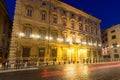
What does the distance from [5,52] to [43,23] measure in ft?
43.8

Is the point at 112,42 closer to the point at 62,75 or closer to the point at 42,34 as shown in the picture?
the point at 42,34

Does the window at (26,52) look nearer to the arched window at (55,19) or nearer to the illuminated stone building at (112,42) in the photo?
the arched window at (55,19)

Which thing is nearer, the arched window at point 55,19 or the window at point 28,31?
the window at point 28,31

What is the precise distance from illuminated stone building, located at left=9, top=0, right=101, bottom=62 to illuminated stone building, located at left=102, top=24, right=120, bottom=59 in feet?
40.3

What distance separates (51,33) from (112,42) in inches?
1212

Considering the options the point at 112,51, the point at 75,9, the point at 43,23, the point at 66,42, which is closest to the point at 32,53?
the point at 43,23

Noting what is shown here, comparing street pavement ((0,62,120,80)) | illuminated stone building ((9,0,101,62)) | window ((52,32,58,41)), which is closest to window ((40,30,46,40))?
illuminated stone building ((9,0,101,62))

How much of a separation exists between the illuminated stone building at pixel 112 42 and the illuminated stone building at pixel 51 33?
1230 centimetres

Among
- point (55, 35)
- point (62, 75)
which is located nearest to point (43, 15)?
point (55, 35)

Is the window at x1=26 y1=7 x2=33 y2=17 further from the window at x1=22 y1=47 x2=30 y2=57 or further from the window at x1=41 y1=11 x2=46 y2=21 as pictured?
the window at x1=22 y1=47 x2=30 y2=57

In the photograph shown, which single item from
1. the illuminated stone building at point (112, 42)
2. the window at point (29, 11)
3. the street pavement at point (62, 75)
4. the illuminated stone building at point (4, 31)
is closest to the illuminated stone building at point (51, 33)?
the window at point (29, 11)

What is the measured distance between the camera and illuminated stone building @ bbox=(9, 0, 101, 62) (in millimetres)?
19984

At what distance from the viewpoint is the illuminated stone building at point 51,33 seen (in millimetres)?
19984

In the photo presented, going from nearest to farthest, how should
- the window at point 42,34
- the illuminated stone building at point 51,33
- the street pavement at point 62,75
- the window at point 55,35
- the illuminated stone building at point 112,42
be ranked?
the street pavement at point 62,75 < the illuminated stone building at point 51,33 < the window at point 42,34 < the window at point 55,35 < the illuminated stone building at point 112,42
